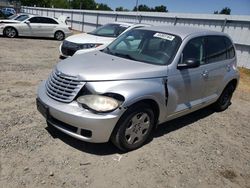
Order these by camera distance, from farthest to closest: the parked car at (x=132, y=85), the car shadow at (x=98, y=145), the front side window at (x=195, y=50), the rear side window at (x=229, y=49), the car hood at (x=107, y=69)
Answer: the rear side window at (x=229, y=49) < the front side window at (x=195, y=50) < the car shadow at (x=98, y=145) < the car hood at (x=107, y=69) < the parked car at (x=132, y=85)

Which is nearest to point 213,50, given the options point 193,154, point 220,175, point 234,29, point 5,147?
point 193,154

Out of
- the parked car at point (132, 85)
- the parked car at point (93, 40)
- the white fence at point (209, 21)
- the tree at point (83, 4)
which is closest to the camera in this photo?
the parked car at point (132, 85)

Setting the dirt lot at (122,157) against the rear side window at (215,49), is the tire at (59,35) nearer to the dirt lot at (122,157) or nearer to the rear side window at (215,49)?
the dirt lot at (122,157)

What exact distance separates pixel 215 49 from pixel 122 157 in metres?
2.94

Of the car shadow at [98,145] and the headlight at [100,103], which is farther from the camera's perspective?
the car shadow at [98,145]

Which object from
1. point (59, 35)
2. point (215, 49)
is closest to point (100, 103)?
point (215, 49)

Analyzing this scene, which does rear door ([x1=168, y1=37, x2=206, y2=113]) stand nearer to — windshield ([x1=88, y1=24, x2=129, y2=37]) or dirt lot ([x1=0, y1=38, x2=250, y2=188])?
dirt lot ([x1=0, y1=38, x2=250, y2=188])

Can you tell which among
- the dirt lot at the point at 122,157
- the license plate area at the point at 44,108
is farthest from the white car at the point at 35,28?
the license plate area at the point at 44,108

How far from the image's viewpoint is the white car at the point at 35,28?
53.8 feet

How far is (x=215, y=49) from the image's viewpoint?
18.6ft

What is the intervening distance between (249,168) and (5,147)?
Result: 3.52 meters

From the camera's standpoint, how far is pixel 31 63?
9.68 m

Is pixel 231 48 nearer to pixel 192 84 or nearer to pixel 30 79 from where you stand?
pixel 192 84

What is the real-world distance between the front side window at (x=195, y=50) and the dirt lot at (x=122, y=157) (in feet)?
4.26
